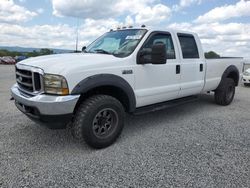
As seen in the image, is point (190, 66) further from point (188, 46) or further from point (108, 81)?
point (108, 81)

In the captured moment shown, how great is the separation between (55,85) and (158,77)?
1.94m

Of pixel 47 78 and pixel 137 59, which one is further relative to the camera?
pixel 137 59

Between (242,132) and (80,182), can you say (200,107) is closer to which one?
(242,132)

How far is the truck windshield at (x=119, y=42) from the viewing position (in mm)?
3846

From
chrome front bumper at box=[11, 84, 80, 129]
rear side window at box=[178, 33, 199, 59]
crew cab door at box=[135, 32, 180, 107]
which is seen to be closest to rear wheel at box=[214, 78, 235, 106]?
rear side window at box=[178, 33, 199, 59]

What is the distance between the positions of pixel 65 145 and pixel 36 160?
577mm

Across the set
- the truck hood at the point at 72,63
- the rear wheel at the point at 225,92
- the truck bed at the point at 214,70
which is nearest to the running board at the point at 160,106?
the truck bed at the point at 214,70

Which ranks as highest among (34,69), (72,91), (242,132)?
(34,69)

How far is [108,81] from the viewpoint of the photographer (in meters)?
3.33

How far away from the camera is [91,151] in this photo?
339 centimetres

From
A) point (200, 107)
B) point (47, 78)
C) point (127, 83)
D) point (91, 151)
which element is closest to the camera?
point (47, 78)

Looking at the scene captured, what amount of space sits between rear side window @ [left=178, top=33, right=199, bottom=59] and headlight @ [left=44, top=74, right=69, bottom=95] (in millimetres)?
2753

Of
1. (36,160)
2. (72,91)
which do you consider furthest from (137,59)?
(36,160)

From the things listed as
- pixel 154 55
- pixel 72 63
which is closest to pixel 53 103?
pixel 72 63
